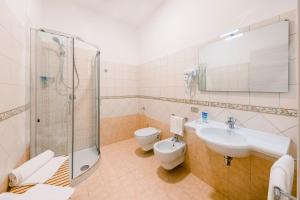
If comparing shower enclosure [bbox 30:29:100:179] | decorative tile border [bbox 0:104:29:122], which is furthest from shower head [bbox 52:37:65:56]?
decorative tile border [bbox 0:104:29:122]

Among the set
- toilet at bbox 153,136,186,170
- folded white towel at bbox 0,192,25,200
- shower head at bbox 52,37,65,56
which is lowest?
toilet at bbox 153,136,186,170

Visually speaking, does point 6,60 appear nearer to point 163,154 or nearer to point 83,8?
point 163,154

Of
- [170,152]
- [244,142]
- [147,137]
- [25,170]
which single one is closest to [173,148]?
[170,152]

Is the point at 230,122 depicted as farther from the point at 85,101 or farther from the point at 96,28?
the point at 96,28

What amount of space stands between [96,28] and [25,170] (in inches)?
97.9

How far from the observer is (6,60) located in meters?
0.98

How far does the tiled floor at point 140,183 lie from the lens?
1505 millimetres

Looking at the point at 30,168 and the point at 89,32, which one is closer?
the point at 30,168

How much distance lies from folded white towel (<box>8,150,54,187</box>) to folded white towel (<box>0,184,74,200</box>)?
14 cm

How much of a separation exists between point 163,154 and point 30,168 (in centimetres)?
132

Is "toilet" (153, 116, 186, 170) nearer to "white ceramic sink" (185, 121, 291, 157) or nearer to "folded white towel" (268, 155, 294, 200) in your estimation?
"white ceramic sink" (185, 121, 291, 157)

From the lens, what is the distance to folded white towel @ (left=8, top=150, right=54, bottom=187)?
0.98 m

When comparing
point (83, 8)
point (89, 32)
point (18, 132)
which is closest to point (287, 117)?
point (18, 132)

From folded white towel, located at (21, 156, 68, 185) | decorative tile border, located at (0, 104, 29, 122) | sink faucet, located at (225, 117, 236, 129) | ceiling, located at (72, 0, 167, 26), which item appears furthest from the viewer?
ceiling, located at (72, 0, 167, 26)
